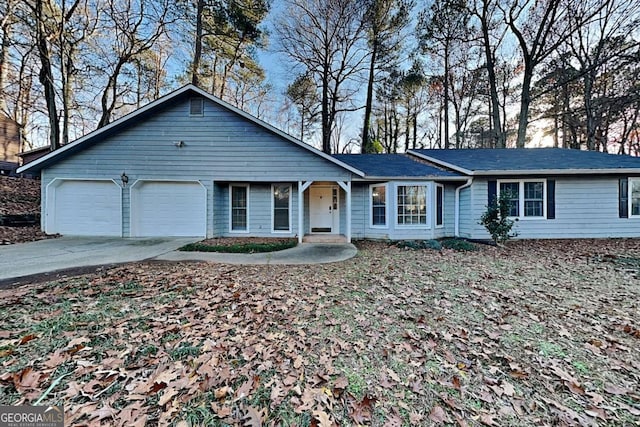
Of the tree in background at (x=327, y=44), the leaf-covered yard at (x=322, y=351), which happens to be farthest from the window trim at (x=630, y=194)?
the tree in background at (x=327, y=44)

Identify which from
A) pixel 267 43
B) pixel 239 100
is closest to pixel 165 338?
pixel 267 43

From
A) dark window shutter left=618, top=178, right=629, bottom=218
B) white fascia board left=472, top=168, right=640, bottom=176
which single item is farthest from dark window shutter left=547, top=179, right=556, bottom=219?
dark window shutter left=618, top=178, right=629, bottom=218

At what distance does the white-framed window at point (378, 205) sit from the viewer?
33.3ft

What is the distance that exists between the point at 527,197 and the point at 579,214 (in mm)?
2041

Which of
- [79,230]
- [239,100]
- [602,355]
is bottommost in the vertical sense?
[602,355]

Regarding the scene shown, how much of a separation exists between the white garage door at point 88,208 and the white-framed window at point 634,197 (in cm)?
1858

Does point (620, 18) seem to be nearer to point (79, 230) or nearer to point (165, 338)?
point (165, 338)

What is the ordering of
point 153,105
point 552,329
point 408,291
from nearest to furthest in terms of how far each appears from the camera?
point 552,329 → point 408,291 → point 153,105

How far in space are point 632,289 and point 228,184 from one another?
10808 mm

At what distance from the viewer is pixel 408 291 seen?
4625 millimetres

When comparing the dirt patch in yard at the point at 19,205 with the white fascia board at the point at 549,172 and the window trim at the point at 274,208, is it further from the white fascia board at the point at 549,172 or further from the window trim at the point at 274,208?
the white fascia board at the point at 549,172

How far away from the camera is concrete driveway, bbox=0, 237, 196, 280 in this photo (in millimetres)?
5375

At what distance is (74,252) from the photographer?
6812 millimetres

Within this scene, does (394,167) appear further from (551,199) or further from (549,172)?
(551,199)
